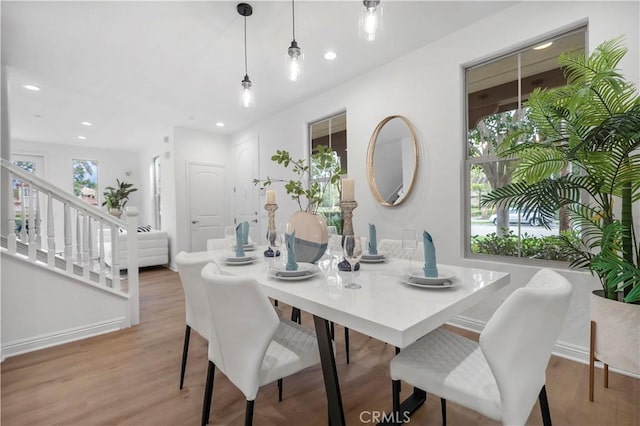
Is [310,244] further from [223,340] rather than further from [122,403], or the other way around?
[122,403]

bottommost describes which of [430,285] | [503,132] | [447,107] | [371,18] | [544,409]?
[544,409]

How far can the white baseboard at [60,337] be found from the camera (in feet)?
7.64

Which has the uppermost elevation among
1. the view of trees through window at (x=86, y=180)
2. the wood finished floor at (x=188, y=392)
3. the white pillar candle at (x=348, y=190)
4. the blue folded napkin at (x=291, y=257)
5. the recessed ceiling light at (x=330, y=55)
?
the recessed ceiling light at (x=330, y=55)

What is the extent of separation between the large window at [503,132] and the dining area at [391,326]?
1.23 meters

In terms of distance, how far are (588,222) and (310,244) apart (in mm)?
1691

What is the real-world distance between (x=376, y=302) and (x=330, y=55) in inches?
109

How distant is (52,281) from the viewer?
2.48m

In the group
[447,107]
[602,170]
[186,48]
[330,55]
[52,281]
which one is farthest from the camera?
[330,55]

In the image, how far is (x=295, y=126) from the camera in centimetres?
451

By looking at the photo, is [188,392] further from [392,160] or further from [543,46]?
[543,46]

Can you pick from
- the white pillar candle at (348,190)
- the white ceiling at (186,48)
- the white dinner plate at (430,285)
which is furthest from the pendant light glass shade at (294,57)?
the white dinner plate at (430,285)

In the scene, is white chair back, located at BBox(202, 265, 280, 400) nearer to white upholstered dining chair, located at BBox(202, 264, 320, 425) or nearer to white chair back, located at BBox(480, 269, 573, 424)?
white upholstered dining chair, located at BBox(202, 264, 320, 425)

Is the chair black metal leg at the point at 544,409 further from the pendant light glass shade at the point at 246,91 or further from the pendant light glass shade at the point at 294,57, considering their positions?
the pendant light glass shade at the point at 246,91

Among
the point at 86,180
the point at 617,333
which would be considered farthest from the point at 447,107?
the point at 86,180
